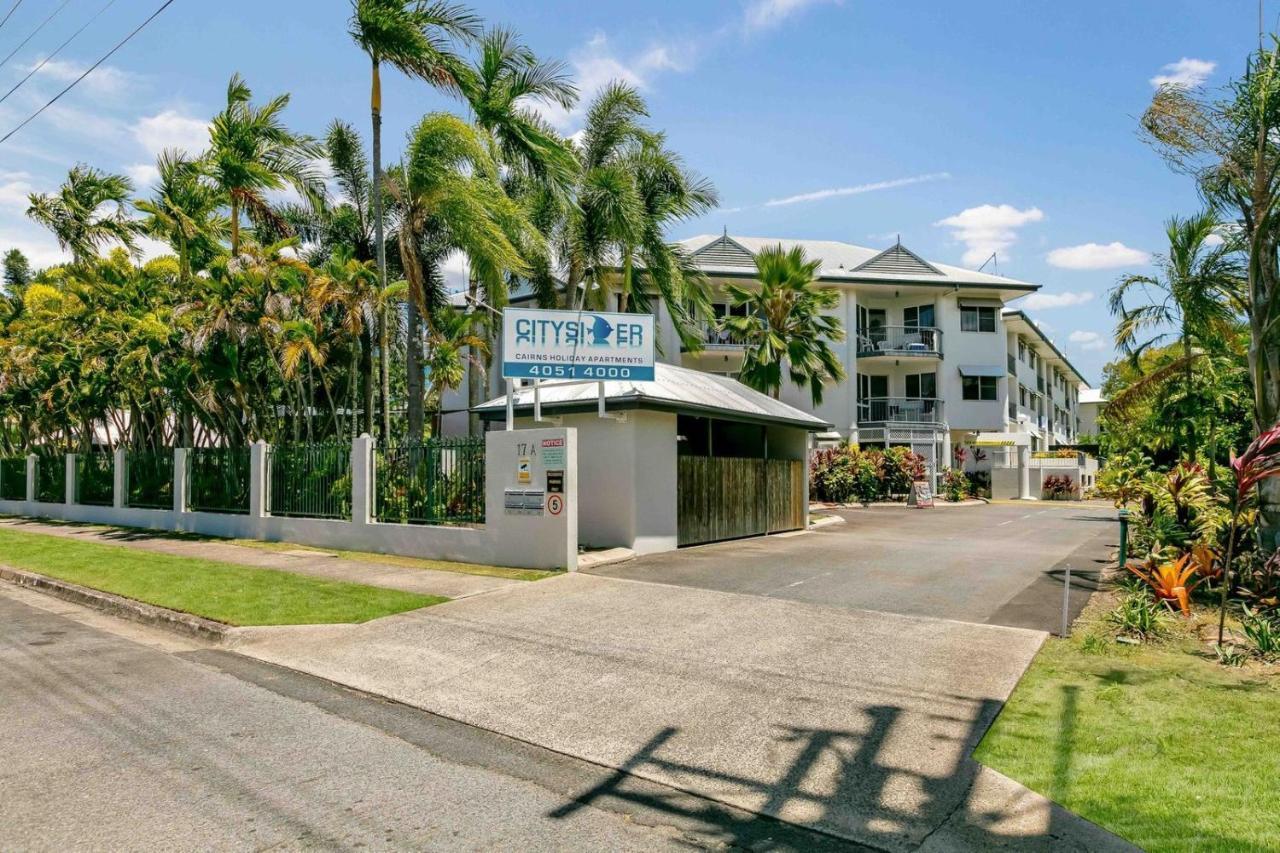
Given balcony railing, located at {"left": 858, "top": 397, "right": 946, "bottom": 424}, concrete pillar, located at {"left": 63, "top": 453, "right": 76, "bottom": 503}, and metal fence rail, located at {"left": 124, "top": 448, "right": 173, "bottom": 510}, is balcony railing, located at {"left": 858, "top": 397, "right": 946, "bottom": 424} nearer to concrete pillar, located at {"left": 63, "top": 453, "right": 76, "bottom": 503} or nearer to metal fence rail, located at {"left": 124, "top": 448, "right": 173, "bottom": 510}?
metal fence rail, located at {"left": 124, "top": 448, "right": 173, "bottom": 510}

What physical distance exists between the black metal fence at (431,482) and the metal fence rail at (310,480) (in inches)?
46.9

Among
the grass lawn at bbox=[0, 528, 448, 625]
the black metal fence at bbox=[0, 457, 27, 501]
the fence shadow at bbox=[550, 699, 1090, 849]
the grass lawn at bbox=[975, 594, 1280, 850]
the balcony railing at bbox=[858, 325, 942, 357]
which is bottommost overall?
the fence shadow at bbox=[550, 699, 1090, 849]

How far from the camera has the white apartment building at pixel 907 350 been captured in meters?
38.8

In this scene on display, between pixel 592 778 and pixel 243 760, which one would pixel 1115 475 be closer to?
pixel 592 778

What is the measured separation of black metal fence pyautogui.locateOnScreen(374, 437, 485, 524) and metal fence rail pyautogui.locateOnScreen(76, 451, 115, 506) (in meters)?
13.7

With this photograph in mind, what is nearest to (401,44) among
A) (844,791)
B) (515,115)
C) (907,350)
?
(515,115)

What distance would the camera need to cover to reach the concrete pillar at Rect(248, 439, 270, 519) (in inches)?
752

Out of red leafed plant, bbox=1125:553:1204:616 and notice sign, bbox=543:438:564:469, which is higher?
notice sign, bbox=543:438:564:469

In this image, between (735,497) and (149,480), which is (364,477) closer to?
(735,497)

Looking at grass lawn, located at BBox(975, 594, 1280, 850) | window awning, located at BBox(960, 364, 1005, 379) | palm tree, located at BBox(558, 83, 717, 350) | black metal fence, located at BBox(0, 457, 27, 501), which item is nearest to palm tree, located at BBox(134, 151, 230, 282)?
palm tree, located at BBox(558, 83, 717, 350)

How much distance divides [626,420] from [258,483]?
888 cm

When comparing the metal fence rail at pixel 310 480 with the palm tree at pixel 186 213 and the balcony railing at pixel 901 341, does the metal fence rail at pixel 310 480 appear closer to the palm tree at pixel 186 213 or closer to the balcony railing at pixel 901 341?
the palm tree at pixel 186 213

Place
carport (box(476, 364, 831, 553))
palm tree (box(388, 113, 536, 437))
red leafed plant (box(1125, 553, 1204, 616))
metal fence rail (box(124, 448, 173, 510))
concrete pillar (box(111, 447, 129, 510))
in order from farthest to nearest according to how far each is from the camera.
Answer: concrete pillar (box(111, 447, 129, 510)) → metal fence rail (box(124, 448, 173, 510)) → palm tree (box(388, 113, 536, 437)) → carport (box(476, 364, 831, 553)) → red leafed plant (box(1125, 553, 1204, 616))

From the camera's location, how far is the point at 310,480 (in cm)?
1803
